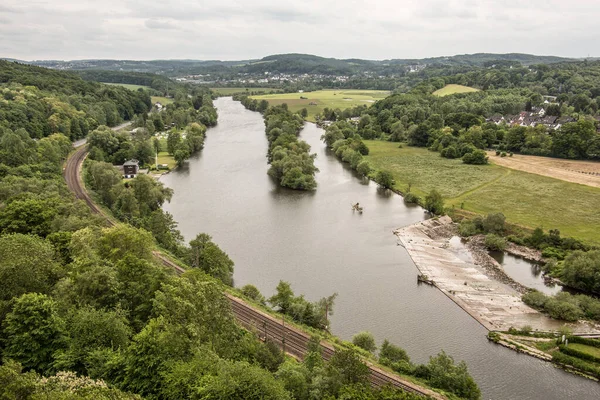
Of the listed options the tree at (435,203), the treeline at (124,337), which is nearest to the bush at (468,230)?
the tree at (435,203)

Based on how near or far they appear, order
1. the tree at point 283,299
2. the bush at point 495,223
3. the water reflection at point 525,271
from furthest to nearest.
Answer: the bush at point 495,223 < the water reflection at point 525,271 < the tree at point 283,299

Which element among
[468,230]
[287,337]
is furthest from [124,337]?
[468,230]

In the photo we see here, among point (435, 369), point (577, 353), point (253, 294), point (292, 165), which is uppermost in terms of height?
point (292, 165)

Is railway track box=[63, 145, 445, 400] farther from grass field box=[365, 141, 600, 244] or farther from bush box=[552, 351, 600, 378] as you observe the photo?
grass field box=[365, 141, 600, 244]

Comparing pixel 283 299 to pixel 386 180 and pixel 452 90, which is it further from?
pixel 452 90

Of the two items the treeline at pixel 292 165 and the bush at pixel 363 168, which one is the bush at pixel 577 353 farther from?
the bush at pixel 363 168

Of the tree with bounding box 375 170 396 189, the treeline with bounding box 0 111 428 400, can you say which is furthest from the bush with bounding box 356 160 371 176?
the treeline with bounding box 0 111 428 400
